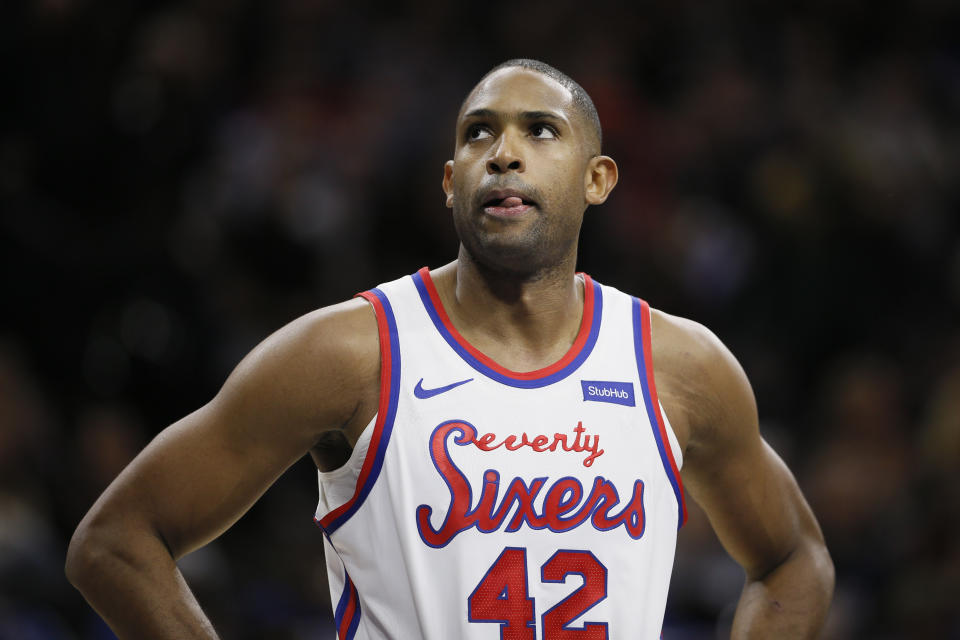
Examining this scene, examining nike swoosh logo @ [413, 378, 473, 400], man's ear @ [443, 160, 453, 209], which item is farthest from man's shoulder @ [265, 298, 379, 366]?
man's ear @ [443, 160, 453, 209]

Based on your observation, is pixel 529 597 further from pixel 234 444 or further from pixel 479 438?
pixel 234 444

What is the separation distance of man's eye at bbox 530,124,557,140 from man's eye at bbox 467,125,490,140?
0.12m

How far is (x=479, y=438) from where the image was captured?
3203 mm

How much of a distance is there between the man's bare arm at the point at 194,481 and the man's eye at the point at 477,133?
0.67m

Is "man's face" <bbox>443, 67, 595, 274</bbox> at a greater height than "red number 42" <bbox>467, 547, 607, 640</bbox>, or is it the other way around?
"man's face" <bbox>443, 67, 595, 274</bbox>

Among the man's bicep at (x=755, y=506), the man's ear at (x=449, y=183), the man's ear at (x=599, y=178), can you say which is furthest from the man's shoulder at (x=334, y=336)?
the man's bicep at (x=755, y=506)

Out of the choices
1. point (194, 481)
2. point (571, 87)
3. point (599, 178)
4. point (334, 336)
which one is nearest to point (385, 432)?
point (334, 336)

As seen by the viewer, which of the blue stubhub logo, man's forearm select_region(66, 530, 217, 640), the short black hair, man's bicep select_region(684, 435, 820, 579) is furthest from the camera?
man's bicep select_region(684, 435, 820, 579)

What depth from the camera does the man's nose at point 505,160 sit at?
3258mm

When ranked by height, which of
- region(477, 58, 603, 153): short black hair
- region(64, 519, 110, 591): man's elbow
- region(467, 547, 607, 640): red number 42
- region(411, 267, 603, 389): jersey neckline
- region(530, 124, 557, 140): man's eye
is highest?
region(477, 58, 603, 153): short black hair

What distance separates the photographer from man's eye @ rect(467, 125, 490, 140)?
133 inches

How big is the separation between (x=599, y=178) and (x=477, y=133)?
1.21 feet

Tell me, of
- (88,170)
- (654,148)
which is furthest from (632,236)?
(88,170)

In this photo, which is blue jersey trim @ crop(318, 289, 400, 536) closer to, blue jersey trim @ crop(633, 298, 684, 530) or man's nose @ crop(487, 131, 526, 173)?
man's nose @ crop(487, 131, 526, 173)
